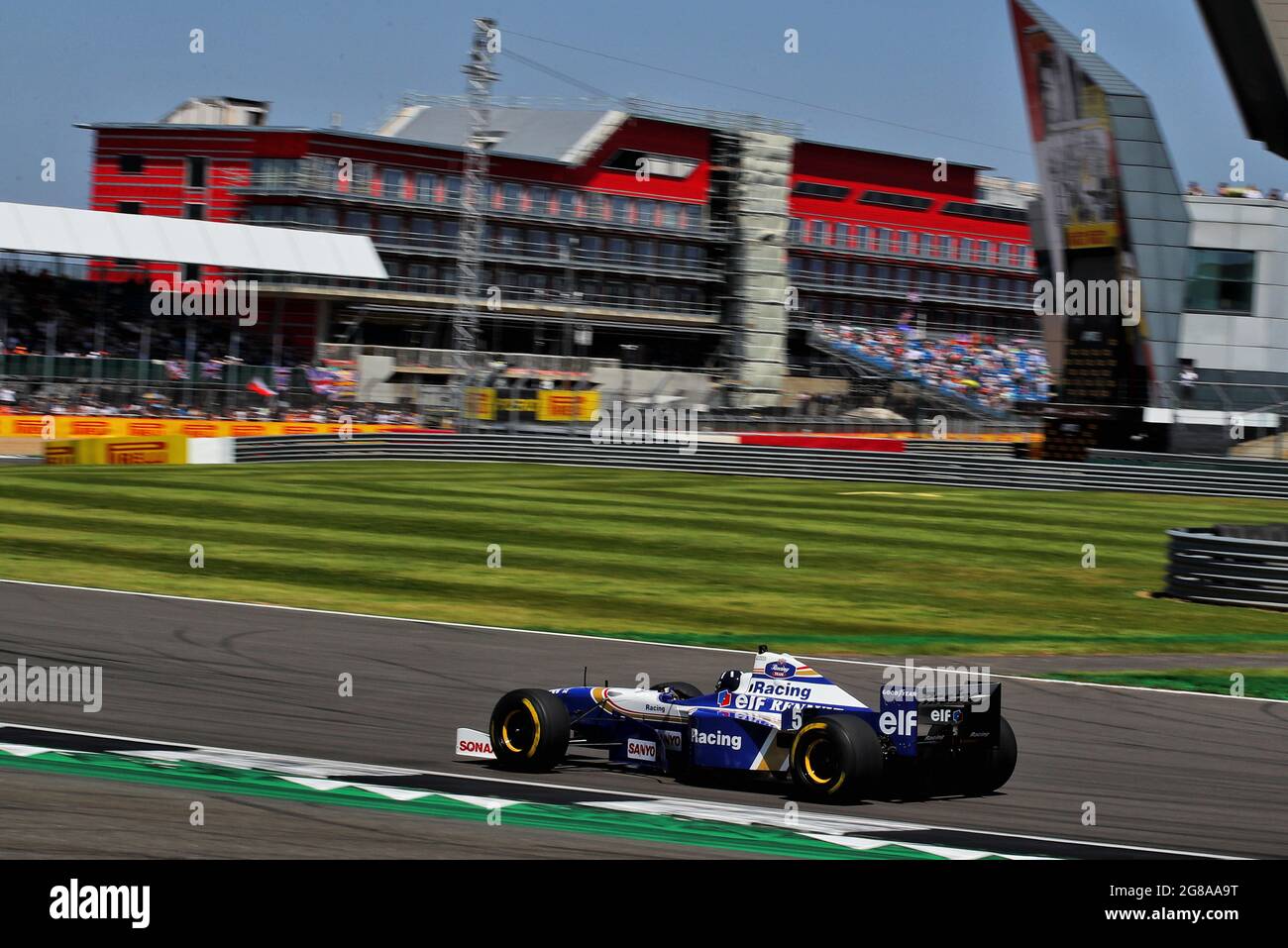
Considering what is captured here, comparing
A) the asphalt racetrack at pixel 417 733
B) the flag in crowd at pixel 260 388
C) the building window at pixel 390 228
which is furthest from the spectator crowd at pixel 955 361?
the asphalt racetrack at pixel 417 733

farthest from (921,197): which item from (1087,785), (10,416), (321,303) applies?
(1087,785)

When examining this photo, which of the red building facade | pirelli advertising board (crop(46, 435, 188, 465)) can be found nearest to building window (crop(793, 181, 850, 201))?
the red building facade

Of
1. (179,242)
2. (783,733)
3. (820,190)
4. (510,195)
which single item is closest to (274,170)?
(510,195)

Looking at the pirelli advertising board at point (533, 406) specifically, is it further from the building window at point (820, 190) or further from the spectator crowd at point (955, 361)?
the building window at point (820, 190)

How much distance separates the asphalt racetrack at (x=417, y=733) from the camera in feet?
24.6

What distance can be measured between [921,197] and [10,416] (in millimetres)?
61931

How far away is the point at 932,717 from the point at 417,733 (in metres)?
3.75

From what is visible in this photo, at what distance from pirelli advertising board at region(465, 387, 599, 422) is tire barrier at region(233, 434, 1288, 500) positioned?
5.69m

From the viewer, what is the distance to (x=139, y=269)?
54.7 m

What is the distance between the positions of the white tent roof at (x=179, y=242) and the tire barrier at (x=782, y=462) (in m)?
12.7

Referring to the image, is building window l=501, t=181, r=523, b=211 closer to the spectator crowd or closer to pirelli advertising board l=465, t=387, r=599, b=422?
pirelli advertising board l=465, t=387, r=599, b=422

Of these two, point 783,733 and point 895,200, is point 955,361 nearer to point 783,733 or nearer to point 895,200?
point 895,200
